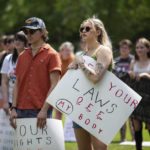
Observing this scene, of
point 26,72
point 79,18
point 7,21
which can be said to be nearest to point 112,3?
point 79,18

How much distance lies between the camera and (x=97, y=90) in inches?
215

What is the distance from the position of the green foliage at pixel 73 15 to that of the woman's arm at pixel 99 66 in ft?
109

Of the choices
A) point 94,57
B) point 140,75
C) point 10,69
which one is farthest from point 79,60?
point 140,75

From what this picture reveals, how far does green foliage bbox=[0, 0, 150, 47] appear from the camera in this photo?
39.8 metres

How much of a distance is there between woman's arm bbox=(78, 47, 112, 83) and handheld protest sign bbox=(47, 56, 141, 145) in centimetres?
8

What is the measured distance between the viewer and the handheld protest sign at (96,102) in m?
5.39

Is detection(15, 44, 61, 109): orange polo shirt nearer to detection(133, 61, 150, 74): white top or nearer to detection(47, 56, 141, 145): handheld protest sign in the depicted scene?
detection(47, 56, 141, 145): handheld protest sign

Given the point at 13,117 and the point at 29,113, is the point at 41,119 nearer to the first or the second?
the point at 29,113

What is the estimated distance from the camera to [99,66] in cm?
537

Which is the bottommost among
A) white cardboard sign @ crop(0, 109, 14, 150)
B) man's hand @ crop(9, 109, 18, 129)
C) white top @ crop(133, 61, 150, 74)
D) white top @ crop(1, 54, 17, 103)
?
white cardboard sign @ crop(0, 109, 14, 150)

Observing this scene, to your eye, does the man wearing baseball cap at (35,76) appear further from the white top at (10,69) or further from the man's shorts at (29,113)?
the white top at (10,69)

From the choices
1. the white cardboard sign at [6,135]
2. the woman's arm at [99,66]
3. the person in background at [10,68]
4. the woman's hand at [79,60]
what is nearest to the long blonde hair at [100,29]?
the woman's arm at [99,66]

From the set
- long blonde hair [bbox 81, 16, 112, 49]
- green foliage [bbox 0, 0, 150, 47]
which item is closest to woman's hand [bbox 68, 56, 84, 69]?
long blonde hair [bbox 81, 16, 112, 49]

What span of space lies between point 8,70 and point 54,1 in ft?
122
